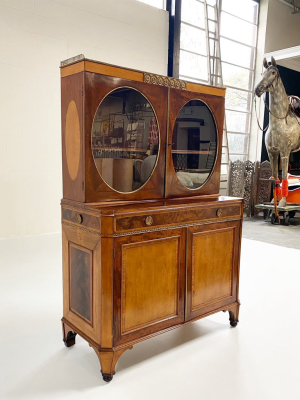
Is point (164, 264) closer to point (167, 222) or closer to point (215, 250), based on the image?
point (167, 222)

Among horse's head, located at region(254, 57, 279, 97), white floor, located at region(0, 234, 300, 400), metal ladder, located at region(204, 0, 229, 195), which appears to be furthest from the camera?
metal ladder, located at region(204, 0, 229, 195)

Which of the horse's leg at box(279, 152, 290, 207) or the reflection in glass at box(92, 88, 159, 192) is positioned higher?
the reflection in glass at box(92, 88, 159, 192)

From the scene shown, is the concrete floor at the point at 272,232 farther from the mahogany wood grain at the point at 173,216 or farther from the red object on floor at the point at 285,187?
the mahogany wood grain at the point at 173,216

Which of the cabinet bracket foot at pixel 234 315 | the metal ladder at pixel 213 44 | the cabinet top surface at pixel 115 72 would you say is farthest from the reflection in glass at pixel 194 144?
the metal ladder at pixel 213 44

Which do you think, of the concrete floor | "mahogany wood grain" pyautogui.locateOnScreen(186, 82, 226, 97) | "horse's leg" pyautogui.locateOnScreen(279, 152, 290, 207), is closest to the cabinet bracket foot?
"mahogany wood grain" pyautogui.locateOnScreen(186, 82, 226, 97)

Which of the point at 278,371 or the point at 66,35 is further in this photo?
the point at 66,35

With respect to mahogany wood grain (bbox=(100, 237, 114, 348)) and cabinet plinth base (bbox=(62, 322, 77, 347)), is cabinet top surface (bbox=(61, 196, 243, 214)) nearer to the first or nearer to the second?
mahogany wood grain (bbox=(100, 237, 114, 348))

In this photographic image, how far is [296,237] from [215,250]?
11.3 feet

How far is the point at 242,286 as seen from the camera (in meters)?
3.31

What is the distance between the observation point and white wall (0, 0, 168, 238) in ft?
14.7

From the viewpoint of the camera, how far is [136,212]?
188cm

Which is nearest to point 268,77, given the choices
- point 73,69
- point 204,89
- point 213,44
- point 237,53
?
point 213,44

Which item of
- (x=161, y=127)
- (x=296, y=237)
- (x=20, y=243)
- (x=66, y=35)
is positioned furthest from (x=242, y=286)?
(x=66, y=35)

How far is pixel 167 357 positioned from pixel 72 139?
4.71 feet
